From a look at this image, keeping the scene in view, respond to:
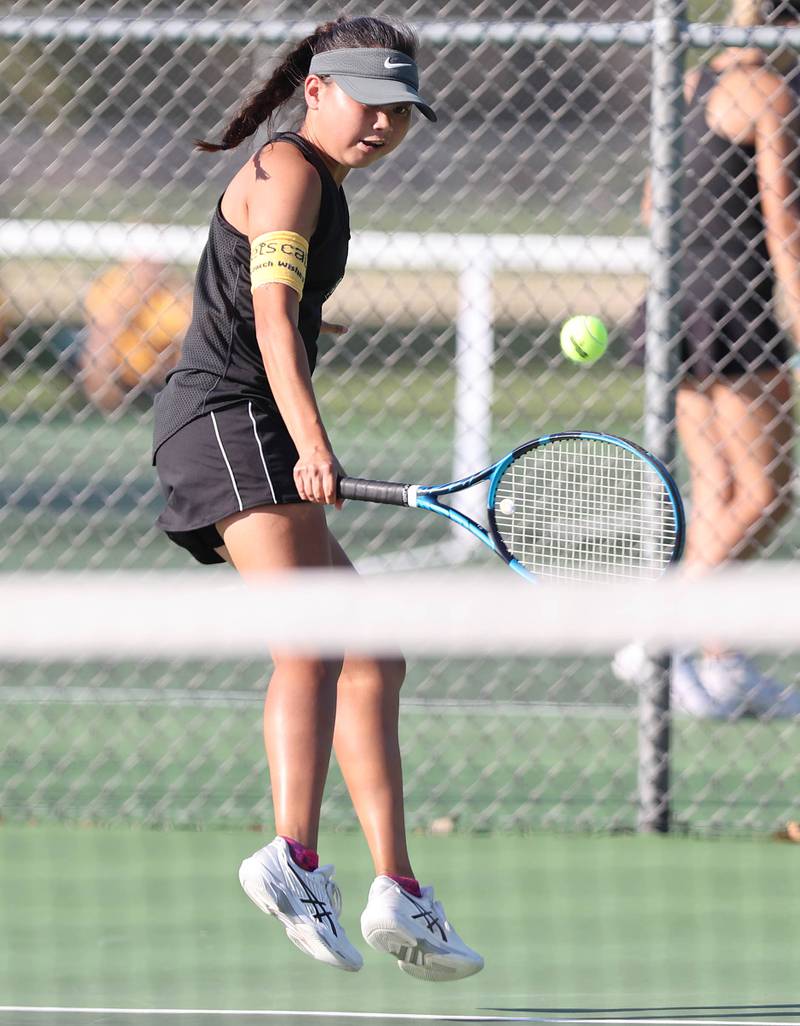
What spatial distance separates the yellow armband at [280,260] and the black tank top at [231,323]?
0.16m

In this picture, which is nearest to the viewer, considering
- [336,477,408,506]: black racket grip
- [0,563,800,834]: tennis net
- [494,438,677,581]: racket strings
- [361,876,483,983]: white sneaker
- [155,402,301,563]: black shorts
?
[336,477,408,506]: black racket grip

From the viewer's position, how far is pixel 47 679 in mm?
5938

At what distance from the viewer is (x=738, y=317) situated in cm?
492

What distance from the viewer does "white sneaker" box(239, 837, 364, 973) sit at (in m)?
3.09

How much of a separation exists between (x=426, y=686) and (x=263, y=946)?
2342mm

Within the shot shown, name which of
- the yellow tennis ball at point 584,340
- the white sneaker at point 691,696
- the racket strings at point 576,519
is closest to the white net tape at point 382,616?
the racket strings at point 576,519

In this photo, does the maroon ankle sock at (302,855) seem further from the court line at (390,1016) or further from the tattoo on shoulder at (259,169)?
the tattoo on shoulder at (259,169)

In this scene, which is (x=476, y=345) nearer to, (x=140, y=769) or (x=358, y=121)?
(x=140, y=769)

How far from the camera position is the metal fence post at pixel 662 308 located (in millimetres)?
4461

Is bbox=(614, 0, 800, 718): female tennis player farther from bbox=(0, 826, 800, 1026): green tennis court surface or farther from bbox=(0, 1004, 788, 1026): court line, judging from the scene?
bbox=(0, 1004, 788, 1026): court line

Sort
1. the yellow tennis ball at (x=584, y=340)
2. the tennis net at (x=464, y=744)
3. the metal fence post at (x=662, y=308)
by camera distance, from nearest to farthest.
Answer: the yellow tennis ball at (x=584, y=340) → the metal fence post at (x=662, y=308) → the tennis net at (x=464, y=744)

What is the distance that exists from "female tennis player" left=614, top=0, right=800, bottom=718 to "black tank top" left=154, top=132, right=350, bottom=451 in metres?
1.61

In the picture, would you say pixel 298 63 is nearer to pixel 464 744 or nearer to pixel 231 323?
pixel 231 323

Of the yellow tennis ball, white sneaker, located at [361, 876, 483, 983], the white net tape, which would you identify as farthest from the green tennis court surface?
the white net tape
